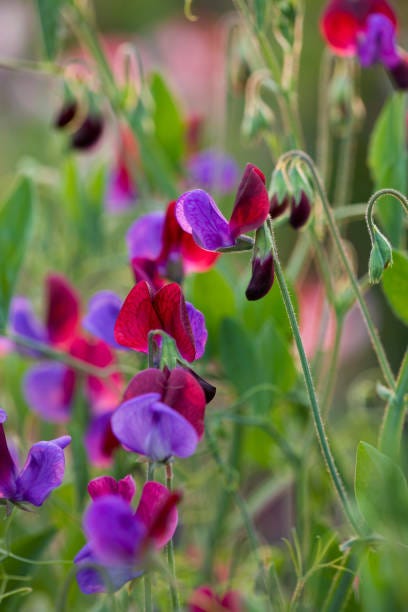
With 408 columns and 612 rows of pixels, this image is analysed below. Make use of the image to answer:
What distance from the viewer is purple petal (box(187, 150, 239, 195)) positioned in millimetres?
1153

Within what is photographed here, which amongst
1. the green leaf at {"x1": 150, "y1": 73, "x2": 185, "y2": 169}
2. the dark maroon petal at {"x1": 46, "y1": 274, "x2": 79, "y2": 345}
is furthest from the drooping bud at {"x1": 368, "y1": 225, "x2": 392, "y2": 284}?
the green leaf at {"x1": 150, "y1": 73, "x2": 185, "y2": 169}

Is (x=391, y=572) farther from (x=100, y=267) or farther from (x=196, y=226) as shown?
(x=100, y=267)

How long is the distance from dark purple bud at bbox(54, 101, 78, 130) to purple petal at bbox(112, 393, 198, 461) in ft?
1.60

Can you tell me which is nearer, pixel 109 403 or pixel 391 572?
pixel 391 572

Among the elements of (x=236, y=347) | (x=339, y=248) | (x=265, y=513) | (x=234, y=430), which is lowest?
(x=265, y=513)

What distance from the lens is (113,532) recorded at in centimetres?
46

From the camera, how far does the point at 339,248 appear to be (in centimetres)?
65

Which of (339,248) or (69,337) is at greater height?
(339,248)

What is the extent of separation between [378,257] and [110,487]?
202mm

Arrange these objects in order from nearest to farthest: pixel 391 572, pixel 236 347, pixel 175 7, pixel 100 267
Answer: pixel 391 572 < pixel 236 347 < pixel 100 267 < pixel 175 7

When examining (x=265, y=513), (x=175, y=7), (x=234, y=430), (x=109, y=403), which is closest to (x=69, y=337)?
(x=109, y=403)

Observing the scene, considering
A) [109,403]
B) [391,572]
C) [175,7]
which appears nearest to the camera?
[391,572]

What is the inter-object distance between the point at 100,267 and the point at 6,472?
0.54m

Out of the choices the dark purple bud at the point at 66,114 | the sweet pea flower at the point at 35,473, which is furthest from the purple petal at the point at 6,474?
the dark purple bud at the point at 66,114
